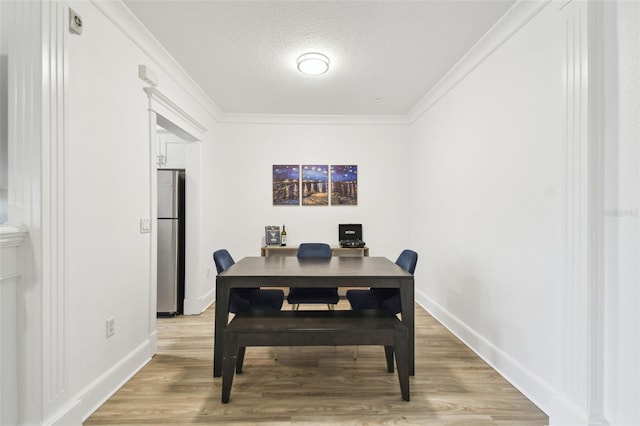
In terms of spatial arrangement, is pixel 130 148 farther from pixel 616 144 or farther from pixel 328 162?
pixel 616 144

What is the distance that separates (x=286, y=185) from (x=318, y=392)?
3123 millimetres

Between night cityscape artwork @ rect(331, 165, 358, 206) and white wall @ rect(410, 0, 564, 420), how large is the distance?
4.80 feet

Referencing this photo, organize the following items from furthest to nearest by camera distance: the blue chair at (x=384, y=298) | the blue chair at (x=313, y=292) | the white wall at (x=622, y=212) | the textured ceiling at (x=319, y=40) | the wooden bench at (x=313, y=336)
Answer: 1. the blue chair at (x=313, y=292)
2. the blue chair at (x=384, y=298)
3. the textured ceiling at (x=319, y=40)
4. the wooden bench at (x=313, y=336)
5. the white wall at (x=622, y=212)

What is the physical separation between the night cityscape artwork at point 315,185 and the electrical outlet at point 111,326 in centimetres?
297

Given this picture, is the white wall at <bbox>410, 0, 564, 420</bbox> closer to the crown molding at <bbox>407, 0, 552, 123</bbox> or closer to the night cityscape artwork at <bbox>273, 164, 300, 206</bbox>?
the crown molding at <bbox>407, 0, 552, 123</bbox>

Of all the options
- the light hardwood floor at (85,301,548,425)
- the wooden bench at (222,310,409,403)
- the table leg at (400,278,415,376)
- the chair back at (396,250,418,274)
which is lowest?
the light hardwood floor at (85,301,548,425)

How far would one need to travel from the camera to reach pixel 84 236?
6.08ft

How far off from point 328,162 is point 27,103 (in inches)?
140

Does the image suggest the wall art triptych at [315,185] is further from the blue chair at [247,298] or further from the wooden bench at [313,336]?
the wooden bench at [313,336]

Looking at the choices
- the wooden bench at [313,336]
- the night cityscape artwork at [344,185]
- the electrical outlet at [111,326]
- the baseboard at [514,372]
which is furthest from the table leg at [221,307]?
the night cityscape artwork at [344,185]

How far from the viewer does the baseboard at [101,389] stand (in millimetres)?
1653

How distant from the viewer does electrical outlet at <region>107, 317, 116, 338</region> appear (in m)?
2.07

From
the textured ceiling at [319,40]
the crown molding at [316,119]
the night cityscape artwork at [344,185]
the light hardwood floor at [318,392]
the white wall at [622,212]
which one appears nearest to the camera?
the white wall at [622,212]

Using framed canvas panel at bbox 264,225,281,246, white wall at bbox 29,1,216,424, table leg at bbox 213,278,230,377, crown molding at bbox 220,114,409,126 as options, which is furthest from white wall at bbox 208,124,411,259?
table leg at bbox 213,278,230,377
